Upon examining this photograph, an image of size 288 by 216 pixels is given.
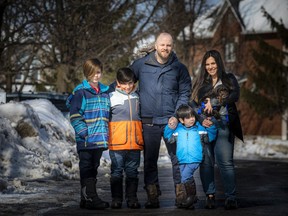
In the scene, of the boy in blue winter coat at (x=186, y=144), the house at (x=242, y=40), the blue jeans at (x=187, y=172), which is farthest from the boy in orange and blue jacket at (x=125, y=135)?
the house at (x=242, y=40)

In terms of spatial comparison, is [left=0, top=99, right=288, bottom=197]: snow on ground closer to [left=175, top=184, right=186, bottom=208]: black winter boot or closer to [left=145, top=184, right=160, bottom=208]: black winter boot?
[left=145, top=184, right=160, bottom=208]: black winter boot

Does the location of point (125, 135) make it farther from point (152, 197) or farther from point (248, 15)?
point (248, 15)

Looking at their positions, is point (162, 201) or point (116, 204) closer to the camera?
point (116, 204)

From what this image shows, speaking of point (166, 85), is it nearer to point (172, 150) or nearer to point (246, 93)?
point (172, 150)

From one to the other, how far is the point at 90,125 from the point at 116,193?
2.75 feet

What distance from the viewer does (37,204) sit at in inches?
354

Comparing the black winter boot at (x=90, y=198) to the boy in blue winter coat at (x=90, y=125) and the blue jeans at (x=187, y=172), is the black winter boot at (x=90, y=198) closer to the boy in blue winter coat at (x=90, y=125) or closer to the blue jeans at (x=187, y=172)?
the boy in blue winter coat at (x=90, y=125)

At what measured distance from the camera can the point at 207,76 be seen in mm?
9500

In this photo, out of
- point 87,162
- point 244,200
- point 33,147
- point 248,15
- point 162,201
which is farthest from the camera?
point 248,15

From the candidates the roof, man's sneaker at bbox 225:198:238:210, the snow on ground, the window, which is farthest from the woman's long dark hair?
the window

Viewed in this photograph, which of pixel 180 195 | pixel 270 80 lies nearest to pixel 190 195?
pixel 180 195

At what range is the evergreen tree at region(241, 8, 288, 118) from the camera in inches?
1495

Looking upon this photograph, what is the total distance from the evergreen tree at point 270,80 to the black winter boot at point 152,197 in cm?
2943

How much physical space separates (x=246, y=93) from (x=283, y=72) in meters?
2.07
